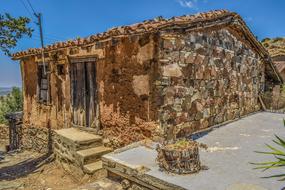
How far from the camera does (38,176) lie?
7039 mm

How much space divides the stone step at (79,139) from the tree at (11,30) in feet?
11.0

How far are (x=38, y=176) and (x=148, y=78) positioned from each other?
440cm

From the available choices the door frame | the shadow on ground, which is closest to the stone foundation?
the shadow on ground

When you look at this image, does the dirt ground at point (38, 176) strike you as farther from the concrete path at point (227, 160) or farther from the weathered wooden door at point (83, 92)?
the weathered wooden door at point (83, 92)

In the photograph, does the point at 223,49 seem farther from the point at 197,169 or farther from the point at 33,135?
the point at 33,135

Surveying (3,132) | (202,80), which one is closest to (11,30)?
(202,80)

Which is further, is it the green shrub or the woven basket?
the green shrub

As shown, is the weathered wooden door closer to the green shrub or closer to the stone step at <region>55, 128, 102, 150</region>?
the stone step at <region>55, 128, 102, 150</region>

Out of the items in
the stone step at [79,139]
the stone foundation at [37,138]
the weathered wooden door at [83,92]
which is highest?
the weathered wooden door at [83,92]

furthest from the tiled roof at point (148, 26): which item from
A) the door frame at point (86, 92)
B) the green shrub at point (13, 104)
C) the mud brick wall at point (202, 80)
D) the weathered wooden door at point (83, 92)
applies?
the green shrub at point (13, 104)

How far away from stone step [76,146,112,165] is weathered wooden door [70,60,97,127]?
40.6 inches

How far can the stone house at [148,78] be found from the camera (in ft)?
17.6

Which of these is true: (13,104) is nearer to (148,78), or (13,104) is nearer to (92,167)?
(92,167)

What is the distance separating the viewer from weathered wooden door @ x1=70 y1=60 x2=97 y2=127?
7062mm
